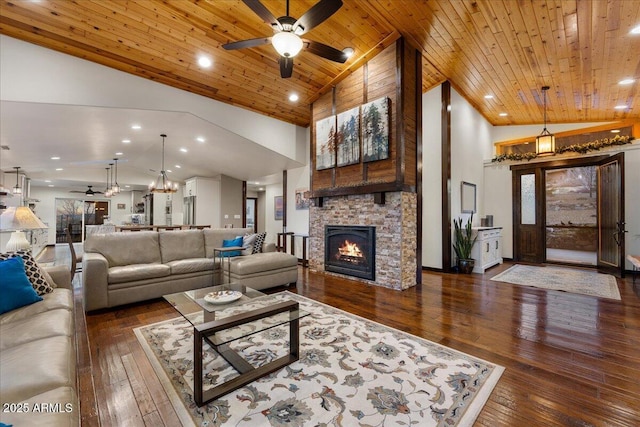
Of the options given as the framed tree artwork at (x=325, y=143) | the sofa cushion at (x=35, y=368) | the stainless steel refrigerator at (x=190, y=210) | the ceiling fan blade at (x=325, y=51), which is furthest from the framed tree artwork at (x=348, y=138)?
the stainless steel refrigerator at (x=190, y=210)

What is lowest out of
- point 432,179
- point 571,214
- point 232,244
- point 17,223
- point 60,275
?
point 60,275

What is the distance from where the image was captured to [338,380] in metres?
1.99

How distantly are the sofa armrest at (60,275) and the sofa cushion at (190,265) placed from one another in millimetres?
1232

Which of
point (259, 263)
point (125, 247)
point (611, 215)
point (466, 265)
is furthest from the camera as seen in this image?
point (466, 265)

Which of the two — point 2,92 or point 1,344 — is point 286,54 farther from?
point 2,92

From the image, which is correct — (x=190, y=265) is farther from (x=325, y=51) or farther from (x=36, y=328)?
(x=325, y=51)

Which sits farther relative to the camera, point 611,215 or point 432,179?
point 432,179

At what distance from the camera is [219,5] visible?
344 centimetres

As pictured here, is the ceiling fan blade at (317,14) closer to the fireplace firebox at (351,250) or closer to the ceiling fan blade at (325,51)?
the ceiling fan blade at (325,51)

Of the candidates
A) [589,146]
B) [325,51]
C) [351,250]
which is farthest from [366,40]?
[589,146]

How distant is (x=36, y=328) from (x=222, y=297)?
115 cm

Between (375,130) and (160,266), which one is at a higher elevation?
(375,130)

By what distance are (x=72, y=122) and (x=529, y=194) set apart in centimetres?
964

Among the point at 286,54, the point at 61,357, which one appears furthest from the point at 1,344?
the point at 286,54
